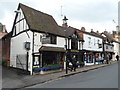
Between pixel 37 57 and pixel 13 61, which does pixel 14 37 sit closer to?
pixel 13 61

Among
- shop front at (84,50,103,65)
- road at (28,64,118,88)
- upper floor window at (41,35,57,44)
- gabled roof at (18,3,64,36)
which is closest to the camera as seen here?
road at (28,64,118,88)

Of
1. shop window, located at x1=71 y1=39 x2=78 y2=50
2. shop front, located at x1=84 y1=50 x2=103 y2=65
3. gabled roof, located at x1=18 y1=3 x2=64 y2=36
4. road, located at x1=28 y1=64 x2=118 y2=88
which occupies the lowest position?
road, located at x1=28 y1=64 x2=118 y2=88

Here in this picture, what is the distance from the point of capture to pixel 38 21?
65.8ft

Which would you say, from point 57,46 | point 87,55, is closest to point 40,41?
point 57,46

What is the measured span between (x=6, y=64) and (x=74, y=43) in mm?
10549

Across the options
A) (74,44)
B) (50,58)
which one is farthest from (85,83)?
(74,44)

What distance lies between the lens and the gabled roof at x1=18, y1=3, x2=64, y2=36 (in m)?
18.6

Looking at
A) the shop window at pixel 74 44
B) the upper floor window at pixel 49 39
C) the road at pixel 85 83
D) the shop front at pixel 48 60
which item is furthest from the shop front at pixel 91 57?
the road at pixel 85 83

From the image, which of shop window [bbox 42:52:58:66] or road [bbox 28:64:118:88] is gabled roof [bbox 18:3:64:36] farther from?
road [bbox 28:64:118:88]

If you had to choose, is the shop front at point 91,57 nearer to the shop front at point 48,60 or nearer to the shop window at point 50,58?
the shop front at point 48,60

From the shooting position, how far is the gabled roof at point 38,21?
18.6m

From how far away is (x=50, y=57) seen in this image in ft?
65.7

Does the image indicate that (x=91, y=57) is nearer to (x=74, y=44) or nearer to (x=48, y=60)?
(x=74, y=44)

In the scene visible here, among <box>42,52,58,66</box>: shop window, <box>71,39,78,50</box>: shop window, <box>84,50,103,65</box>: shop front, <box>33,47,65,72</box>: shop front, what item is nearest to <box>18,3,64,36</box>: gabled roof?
<box>33,47,65,72</box>: shop front
